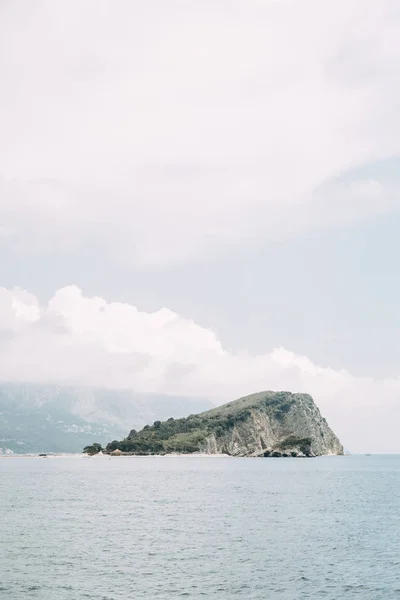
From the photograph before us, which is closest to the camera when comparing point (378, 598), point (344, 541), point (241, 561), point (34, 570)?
point (378, 598)

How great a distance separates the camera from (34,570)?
70688 millimetres

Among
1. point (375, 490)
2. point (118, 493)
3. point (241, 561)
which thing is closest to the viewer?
point (241, 561)

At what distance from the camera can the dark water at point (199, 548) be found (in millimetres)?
63688

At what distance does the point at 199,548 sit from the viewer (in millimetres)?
85500

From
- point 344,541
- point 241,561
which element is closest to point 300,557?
point 241,561

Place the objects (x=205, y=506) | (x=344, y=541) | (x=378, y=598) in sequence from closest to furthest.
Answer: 1. (x=378, y=598)
2. (x=344, y=541)
3. (x=205, y=506)

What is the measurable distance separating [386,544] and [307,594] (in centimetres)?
3347

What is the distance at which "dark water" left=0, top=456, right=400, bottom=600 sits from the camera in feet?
209

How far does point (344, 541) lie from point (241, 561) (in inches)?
883

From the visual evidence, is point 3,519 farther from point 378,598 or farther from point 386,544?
point 378,598

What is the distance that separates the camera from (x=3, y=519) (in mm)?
112000

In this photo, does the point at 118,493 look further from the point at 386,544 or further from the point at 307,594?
the point at 307,594

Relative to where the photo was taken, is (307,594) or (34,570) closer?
(307,594)

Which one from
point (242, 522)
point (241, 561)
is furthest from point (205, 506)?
point (241, 561)
